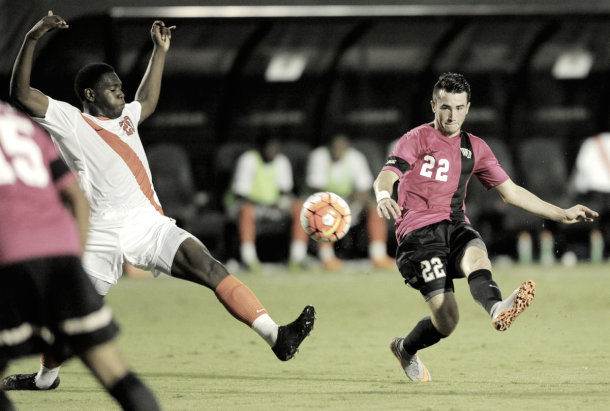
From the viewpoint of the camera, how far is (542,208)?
5.68 meters

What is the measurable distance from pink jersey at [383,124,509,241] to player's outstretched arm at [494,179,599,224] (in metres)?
0.27

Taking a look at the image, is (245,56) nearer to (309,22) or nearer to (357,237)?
(309,22)

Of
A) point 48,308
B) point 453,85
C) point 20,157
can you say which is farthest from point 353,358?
point 20,157

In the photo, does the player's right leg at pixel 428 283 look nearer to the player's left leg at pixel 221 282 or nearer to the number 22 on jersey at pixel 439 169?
the number 22 on jersey at pixel 439 169

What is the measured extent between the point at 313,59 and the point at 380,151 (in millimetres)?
1850

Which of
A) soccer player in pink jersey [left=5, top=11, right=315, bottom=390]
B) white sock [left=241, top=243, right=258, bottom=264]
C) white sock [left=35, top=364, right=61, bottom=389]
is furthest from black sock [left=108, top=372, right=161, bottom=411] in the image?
white sock [left=241, top=243, right=258, bottom=264]

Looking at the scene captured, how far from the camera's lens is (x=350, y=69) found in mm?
15227

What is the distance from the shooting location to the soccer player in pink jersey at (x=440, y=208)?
5.43m

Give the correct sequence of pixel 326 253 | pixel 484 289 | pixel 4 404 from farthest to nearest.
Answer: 1. pixel 326 253
2. pixel 484 289
3. pixel 4 404

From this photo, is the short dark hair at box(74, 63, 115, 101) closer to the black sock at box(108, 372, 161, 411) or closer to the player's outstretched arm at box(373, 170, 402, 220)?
the player's outstretched arm at box(373, 170, 402, 220)

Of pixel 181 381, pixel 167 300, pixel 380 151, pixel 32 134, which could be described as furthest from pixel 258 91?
pixel 32 134

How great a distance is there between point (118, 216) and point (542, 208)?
2.54 meters

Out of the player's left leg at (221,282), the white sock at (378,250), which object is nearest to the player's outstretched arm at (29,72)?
the player's left leg at (221,282)

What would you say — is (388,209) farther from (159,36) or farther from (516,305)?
(159,36)
